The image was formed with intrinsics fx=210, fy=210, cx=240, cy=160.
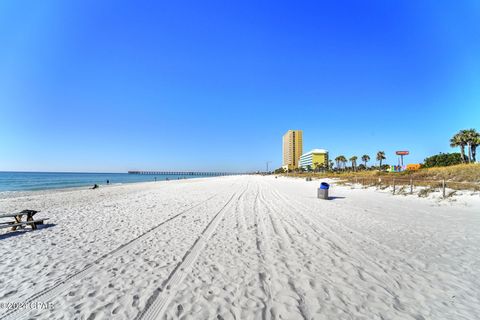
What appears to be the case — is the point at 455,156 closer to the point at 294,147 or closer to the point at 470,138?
the point at 470,138

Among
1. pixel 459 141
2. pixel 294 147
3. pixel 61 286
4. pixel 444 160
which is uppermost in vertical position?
pixel 294 147

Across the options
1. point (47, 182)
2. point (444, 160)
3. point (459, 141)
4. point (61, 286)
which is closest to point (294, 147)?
point (444, 160)

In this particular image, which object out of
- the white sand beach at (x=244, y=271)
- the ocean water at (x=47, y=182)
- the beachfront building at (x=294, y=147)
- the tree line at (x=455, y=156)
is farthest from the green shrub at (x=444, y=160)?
the beachfront building at (x=294, y=147)

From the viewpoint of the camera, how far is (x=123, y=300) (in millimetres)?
3191

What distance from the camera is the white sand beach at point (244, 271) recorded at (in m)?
2.99

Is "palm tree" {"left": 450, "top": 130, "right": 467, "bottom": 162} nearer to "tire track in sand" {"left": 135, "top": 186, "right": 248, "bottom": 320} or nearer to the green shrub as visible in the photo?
the green shrub

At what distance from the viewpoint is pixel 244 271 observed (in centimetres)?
412

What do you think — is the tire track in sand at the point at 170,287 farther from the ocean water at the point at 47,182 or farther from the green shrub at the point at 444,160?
the green shrub at the point at 444,160

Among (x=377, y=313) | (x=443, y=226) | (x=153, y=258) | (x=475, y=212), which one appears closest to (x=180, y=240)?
(x=153, y=258)

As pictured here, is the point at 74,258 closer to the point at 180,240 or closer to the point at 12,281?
the point at 12,281

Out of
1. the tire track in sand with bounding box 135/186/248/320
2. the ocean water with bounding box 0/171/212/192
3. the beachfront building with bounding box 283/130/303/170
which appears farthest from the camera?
the beachfront building with bounding box 283/130/303/170

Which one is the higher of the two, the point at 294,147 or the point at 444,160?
the point at 294,147

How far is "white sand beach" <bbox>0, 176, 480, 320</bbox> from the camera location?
118 inches

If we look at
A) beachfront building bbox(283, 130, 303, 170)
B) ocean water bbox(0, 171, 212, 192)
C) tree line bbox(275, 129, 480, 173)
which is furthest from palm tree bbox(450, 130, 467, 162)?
beachfront building bbox(283, 130, 303, 170)
